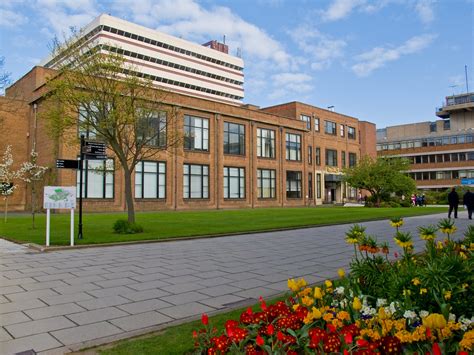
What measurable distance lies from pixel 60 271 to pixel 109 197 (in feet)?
80.2

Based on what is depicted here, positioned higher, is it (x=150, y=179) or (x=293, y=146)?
(x=293, y=146)

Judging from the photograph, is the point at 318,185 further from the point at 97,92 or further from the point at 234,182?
the point at 97,92

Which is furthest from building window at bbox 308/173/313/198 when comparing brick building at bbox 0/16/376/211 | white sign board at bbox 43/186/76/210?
white sign board at bbox 43/186/76/210

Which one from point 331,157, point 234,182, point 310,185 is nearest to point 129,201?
point 234,182

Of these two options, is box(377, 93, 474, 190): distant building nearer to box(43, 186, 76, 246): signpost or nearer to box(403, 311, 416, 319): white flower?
box(43, 186, 76, 246): signpost

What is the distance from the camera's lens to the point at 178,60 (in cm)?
9062

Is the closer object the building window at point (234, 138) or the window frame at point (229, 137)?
the window frame at point (229, 137)

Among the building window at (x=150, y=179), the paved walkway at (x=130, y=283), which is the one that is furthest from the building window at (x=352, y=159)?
the paved walkway at (x=130, y=283)

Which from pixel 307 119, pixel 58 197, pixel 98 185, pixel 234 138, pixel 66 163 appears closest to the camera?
→ pixel 58 197

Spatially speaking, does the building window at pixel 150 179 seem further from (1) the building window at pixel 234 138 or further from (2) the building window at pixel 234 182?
(1) the building window at pixel 234 138

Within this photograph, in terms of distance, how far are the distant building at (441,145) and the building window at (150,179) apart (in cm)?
6178

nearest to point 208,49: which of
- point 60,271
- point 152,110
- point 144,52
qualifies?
point 144,52

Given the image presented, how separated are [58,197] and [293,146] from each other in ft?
134

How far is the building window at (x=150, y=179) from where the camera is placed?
1332 inches
